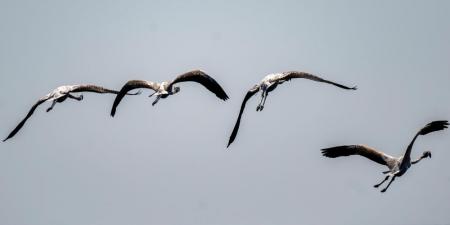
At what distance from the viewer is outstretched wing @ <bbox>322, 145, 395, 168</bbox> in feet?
193

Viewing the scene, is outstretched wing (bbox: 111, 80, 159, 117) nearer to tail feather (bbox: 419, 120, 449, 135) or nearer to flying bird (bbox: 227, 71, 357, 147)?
flying bird (bbox: 227, 71, 357, 147)

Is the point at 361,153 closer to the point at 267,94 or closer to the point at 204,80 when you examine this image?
the point at 267,94

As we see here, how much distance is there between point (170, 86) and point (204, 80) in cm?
302

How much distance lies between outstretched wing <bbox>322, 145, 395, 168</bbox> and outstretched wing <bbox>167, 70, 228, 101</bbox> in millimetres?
5769

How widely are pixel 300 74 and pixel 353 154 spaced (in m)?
5.33

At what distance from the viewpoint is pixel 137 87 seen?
61.1m

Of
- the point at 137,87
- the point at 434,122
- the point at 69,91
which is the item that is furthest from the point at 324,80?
the point at 69,91

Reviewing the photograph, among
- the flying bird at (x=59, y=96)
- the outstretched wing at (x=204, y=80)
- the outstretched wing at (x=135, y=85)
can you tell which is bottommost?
the flying bird at (x=59, y=96)

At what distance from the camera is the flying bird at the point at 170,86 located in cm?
5731

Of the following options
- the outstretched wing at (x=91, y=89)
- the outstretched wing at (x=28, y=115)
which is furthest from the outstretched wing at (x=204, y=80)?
the outstretched wing at (x=28, y=115)

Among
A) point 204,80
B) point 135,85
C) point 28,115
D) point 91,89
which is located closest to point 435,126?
point 204,80

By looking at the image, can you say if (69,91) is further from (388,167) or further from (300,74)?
(388,167)

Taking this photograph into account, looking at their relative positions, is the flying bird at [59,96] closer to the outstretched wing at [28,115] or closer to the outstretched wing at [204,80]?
the outstretched wing at [28,115]

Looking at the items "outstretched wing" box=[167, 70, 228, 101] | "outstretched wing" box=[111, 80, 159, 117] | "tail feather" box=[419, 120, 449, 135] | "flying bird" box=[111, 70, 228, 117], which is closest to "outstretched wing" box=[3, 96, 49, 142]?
"flying bird" box=[111, 70, 228, 117]
